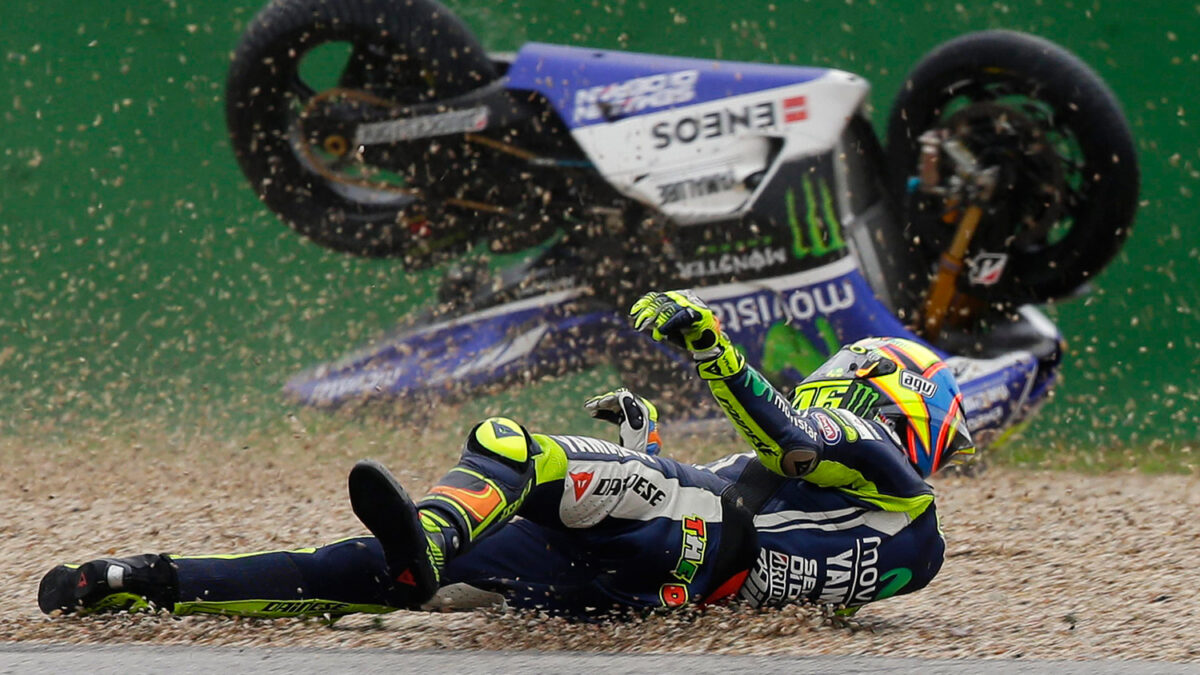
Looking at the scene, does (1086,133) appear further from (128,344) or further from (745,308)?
(128,344)

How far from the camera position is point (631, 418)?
346 centimetres

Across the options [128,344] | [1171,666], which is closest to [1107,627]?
[1171,666]

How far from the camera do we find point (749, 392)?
2.98 m

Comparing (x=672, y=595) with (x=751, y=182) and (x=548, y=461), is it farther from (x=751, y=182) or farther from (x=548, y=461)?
(x=751, y=182)

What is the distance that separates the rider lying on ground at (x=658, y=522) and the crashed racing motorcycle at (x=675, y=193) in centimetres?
264

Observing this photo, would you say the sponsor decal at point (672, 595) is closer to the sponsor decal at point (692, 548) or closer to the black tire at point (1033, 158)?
the sponsor decal at point (692, 548)

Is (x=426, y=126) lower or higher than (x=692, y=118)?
higher

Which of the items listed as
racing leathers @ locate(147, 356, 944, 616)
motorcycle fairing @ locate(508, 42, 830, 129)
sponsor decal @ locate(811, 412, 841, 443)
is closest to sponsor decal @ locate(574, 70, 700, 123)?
motorcycle fairing @ locate(508, 42, 830, 129)

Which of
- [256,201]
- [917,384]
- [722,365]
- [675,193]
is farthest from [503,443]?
[256,201]

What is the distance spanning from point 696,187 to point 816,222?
50 cm

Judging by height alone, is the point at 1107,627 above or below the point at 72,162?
below

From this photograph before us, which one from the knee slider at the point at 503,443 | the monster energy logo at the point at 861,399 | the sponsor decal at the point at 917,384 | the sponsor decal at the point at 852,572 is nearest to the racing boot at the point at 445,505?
the knee slider at the point at 503,443

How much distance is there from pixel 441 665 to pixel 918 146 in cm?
416

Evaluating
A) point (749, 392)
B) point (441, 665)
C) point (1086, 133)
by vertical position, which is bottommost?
point (441, 665)
